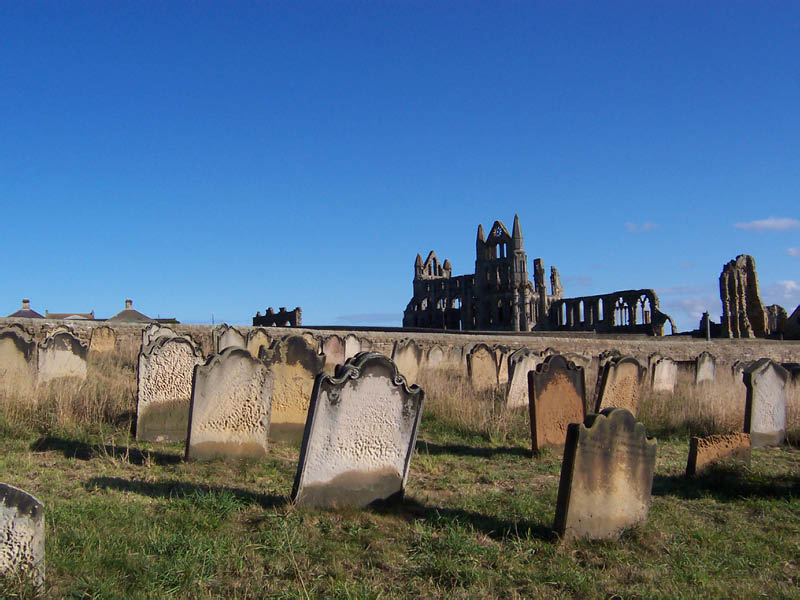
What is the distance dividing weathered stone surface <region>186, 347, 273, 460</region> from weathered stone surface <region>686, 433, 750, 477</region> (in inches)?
168

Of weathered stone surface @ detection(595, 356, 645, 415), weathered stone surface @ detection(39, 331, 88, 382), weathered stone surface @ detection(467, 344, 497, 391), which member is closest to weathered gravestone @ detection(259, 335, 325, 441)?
weathered stone surface @ detection(595, 356, 645, 415)

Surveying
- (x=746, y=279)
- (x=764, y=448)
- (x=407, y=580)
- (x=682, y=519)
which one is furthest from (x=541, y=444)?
(x=746, y=279)

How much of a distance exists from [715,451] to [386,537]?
385 centimetres

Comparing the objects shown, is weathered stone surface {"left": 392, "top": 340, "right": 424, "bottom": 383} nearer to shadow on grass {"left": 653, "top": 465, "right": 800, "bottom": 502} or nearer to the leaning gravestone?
shadow on grass {"left": 653, "top": 465, "right": 800, "bottom": 502}

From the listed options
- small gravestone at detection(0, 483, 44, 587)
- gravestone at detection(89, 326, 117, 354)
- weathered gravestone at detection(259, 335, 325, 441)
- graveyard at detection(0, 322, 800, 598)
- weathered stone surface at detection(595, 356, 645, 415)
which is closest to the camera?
small gravestone at detection(0, 483, 44, 587)

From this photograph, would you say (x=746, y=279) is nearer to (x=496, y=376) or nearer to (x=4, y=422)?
(x=496, y=376)

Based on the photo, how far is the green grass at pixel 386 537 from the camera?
3.68 m

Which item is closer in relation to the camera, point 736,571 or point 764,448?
point 736,571

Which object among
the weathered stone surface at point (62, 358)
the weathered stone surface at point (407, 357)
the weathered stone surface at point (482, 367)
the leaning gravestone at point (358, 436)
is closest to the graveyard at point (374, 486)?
the leaning gravestone at point (358, 436)

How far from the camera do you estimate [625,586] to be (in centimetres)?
385

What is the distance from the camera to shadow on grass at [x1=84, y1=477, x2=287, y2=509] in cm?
507

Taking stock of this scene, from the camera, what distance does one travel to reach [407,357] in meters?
13.9

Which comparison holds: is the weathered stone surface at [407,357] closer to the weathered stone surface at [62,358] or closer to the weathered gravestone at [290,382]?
the weathered gravestone at [290,382]

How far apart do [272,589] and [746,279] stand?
41903mm
